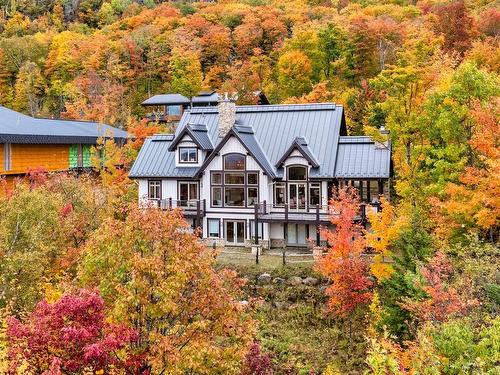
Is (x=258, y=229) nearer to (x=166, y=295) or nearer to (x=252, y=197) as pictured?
(x=252, y=197)

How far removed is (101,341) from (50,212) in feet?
43.6

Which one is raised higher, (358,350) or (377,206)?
(377,206)

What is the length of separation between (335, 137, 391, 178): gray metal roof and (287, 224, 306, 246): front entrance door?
14.9 feet

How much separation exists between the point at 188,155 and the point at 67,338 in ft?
83.4

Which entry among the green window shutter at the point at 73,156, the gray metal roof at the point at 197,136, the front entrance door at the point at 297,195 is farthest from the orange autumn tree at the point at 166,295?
the green window shutter at the point at 73,156

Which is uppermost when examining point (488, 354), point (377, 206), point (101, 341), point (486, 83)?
point (486, 83)

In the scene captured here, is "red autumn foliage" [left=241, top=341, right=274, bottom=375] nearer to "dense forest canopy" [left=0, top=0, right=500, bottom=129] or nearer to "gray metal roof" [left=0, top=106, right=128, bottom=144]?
"dense forest canopy" [left=0, top=0, right=500, bottom=129]

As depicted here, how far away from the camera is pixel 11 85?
86.4 metres

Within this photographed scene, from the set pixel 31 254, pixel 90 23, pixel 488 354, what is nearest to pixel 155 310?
pixel 488 354

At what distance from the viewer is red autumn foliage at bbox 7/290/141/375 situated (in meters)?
11.5

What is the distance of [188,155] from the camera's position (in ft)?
118

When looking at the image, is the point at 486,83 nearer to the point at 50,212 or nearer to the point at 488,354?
the point at 488,354

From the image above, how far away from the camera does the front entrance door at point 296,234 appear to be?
34094 mm

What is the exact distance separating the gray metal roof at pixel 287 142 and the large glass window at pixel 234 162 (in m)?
1.03
